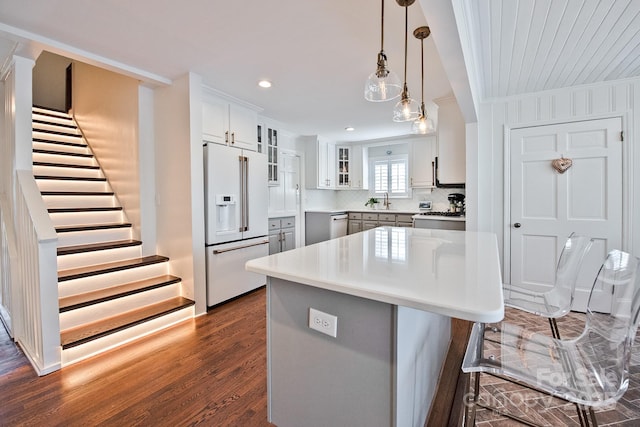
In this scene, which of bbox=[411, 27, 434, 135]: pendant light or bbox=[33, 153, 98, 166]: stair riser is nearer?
bbox=[411, 27, 434, 135]: pendant light

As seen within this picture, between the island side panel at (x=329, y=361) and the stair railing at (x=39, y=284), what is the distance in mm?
1742

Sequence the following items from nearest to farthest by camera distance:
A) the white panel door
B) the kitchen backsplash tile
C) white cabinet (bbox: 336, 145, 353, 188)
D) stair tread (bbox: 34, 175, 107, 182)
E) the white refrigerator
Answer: the white panel door → the white refrigerator → stair tread (bbox: 34, 175, 107, 182) → the kitchen backsplash tile → white cabinet (bbox: 336, 145, 353, 188)

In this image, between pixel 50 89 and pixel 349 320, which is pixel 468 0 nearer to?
pixel 349 320

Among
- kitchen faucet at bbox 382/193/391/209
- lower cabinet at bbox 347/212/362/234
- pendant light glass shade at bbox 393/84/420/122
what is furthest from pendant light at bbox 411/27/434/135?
kitchen faucet at bbox 382/193/391/209

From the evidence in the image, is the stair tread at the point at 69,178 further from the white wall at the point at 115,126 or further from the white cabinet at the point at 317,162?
the white cabinet at the point at 317,162

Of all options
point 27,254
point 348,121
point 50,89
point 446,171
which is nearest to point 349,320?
point 27,254

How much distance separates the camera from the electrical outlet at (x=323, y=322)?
3.74 ft

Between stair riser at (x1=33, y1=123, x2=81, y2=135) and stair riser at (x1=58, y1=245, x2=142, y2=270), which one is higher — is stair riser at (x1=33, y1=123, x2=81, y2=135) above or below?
above

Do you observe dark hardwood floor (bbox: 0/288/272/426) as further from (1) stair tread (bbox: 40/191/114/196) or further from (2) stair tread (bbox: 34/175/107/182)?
(2) stair tread (bbox: 34/175/107/182)

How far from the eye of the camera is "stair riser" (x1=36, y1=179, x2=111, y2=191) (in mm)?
3334

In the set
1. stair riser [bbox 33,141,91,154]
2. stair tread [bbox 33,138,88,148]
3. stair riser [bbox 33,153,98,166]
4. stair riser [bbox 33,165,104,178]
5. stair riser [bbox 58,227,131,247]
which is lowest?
stair riser [bbox 58,227,131,247]

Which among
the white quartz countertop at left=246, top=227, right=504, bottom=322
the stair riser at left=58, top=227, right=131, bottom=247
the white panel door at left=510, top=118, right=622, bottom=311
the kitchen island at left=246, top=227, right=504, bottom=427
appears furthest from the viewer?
the stair riser at left=58, top=227, right=131, bottom=247

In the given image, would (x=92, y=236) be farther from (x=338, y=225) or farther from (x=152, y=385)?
(x=338, y=225)

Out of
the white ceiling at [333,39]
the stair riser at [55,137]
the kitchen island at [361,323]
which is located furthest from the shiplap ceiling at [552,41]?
the stair riser at [55,137]
